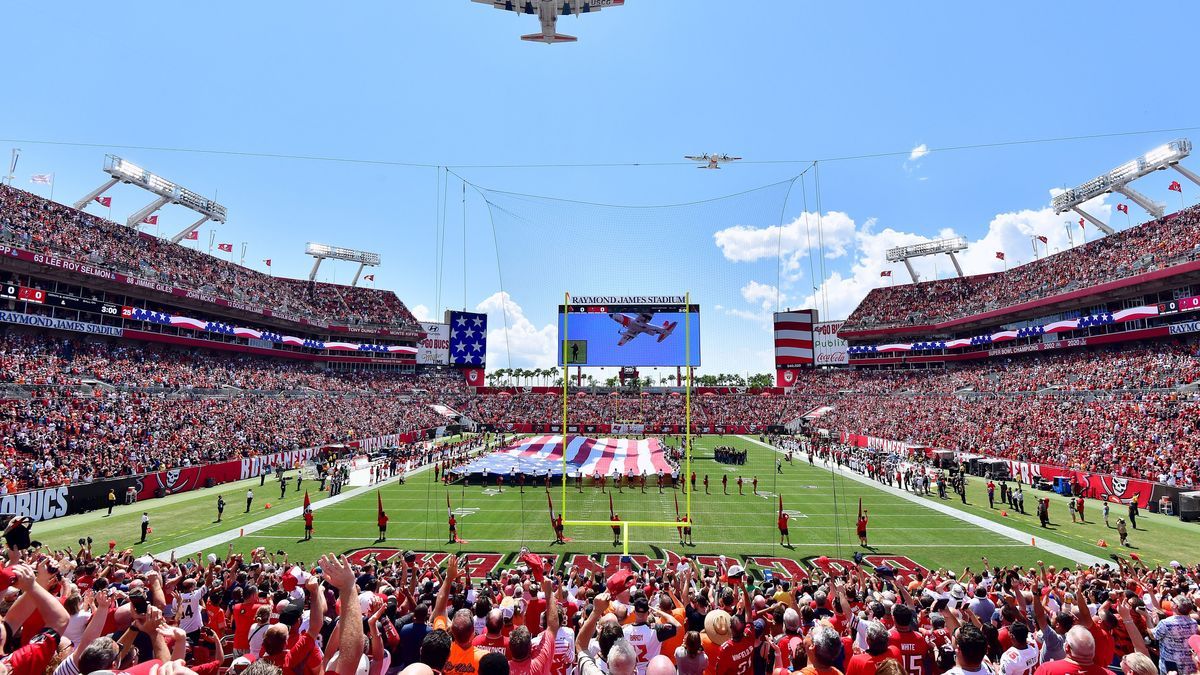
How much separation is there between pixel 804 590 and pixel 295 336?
66.9 metres

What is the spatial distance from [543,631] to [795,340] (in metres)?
76.7

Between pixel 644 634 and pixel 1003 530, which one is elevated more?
pixel 644 634

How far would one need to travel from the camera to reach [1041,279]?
53.3 metres

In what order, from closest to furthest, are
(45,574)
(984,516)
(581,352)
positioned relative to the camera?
1. (45,574)
2. (581,352)
3. (984,516)

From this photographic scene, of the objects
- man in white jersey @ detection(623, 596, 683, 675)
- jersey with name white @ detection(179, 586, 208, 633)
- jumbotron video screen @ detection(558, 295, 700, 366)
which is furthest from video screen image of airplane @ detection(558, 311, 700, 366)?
man in white jersey @ detection(623, 596, 683, 675)

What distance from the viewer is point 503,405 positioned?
228ft

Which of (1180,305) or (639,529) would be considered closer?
(639,529)

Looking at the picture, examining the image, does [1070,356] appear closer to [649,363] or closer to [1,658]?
[649,363]

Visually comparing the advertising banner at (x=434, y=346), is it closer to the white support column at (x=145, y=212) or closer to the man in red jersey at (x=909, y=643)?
the white support column at (x=145, y=212)

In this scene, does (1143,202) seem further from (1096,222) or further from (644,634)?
(644,634)

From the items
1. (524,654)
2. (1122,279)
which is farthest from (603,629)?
(1122,279)

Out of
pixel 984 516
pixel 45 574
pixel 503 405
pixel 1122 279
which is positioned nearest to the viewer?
pixel 45 574

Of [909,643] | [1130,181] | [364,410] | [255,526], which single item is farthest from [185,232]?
[1130,181]

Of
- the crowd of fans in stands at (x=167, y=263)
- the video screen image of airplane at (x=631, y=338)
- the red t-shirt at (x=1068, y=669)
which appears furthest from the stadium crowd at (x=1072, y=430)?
the crowd of fans in stands at (x=167, y=263)
